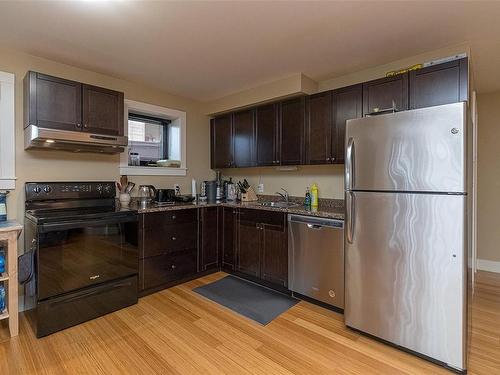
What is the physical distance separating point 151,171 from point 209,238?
1135mm

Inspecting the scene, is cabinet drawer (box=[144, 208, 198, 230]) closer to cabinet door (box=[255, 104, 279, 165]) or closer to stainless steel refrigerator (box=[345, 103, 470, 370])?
cabinet door (box=[255, 104, 279, 165])

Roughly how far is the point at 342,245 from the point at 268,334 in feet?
3.15

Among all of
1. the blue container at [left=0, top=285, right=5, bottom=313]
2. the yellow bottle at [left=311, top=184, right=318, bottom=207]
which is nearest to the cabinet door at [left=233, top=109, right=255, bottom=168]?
the yellow bottle at [left=311, top=184, right=318, bottom=207]

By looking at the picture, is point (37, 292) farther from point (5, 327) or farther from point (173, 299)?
point (173, 299)

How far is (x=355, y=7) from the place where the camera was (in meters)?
1.81

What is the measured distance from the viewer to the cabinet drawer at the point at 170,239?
2.78 meters

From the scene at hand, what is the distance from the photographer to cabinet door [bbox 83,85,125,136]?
2582mm

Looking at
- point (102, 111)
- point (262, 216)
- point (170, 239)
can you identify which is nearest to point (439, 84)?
point (262, 216)

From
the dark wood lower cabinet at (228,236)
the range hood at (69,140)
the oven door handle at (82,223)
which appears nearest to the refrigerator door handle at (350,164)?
the dark wood lower cabinet at (228,236)

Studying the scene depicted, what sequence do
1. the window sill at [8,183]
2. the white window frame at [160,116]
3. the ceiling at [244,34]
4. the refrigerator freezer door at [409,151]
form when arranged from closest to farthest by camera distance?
1. the refrigerator freezer door at [409,151]
2. the ceiling at [244,34]
3. the window sill at [8,183]
4. the white window frame at [160,116]

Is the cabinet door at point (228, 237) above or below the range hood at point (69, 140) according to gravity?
below

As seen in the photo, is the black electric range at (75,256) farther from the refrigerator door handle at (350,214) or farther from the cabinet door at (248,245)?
the refrigerator door handle at (350,214)

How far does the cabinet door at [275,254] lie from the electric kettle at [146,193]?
1460 mm

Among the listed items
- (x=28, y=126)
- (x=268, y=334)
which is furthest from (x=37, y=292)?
(x=268, y=334)
